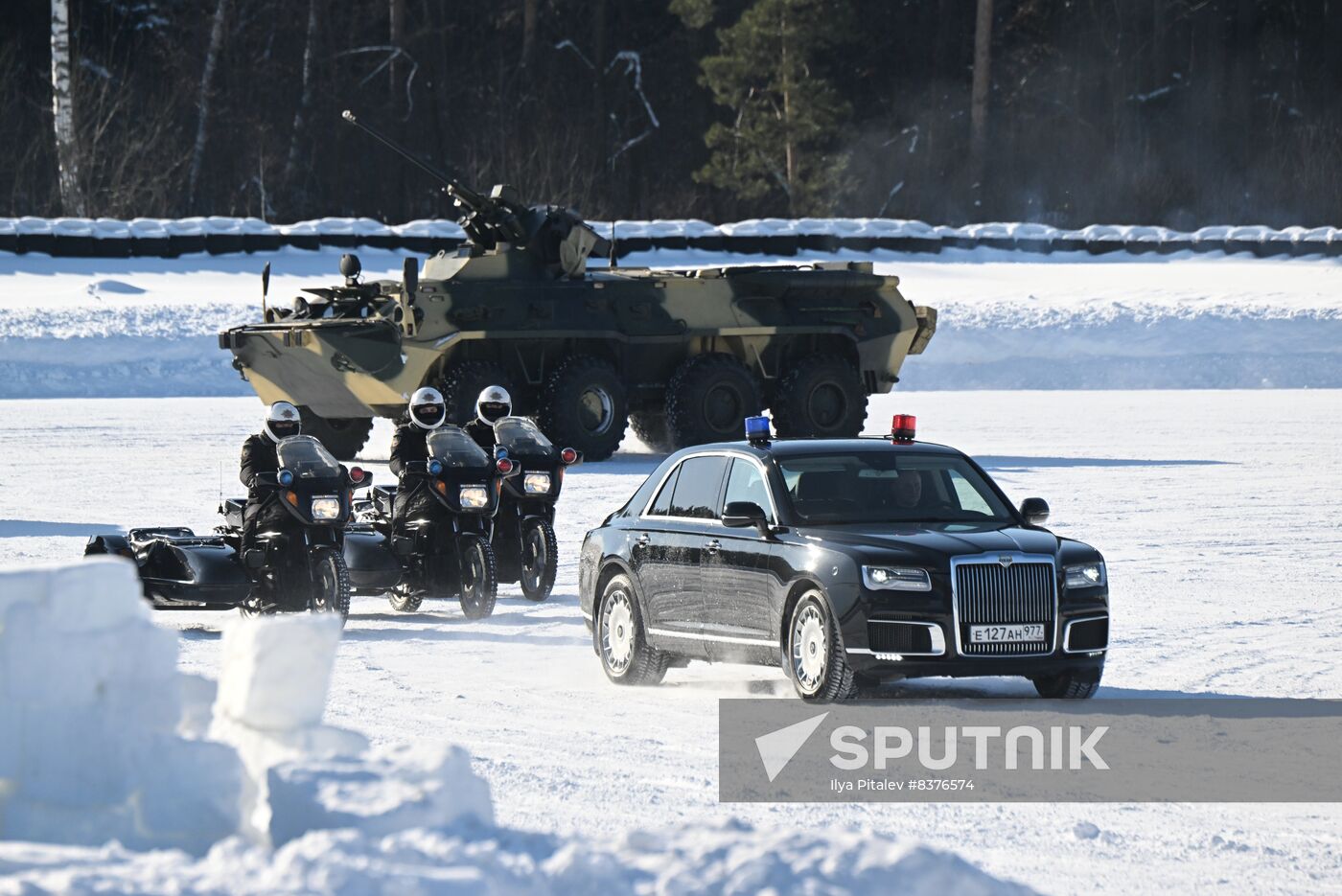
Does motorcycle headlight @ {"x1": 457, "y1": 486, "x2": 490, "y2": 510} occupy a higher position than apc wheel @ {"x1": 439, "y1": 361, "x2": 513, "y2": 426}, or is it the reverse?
apc wheel @ {"x1": 439, "y1": 361, "x2": 513, "y2": 426}

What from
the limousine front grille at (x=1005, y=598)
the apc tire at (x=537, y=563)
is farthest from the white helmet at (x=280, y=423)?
the limousine front grille at (x=1005, y=598)

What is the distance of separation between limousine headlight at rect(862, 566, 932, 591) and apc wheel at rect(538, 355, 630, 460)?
15.7 meters

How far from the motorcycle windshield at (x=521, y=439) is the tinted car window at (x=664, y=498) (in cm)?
316

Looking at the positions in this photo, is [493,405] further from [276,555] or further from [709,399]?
[709,399]

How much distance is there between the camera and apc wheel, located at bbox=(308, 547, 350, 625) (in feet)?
43.2

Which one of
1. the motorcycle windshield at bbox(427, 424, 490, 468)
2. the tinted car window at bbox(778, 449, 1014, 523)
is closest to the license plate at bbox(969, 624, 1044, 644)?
the tinted car window at bbox(778, 449, 1014, 523)

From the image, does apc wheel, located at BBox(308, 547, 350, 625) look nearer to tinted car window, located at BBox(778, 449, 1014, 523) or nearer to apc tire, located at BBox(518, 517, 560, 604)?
apc tire, located at BBox(518, 517, 560, 604)

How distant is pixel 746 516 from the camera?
35.2ft

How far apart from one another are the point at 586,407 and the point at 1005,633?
16.1m

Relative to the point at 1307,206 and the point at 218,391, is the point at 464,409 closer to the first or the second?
the point at 218,391

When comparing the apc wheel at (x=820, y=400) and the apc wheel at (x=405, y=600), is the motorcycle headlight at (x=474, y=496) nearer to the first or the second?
the apc wheel at (x=405, y=600)

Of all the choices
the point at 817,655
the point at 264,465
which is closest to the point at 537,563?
the point at 264,465

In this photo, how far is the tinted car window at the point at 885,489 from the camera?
10.9 meters

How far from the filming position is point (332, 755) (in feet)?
19.2
